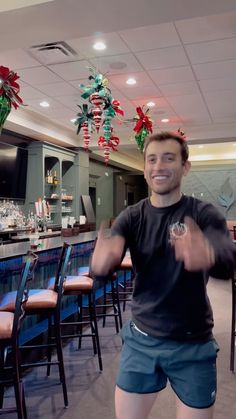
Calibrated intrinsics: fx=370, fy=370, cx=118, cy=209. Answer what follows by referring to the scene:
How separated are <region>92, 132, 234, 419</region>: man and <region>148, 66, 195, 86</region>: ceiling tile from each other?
3598mm

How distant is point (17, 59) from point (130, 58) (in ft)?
4.29

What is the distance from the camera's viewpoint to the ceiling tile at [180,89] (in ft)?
16.8

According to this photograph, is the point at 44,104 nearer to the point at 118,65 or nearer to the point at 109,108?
the point at 109,108

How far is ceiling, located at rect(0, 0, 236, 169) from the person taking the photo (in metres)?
2.91

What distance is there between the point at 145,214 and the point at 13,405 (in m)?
1.74

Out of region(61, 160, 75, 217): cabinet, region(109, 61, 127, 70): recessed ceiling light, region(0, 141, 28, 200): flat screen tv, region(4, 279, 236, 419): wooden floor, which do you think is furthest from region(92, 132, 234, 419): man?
region(61, 160, 75, 217): cabinet

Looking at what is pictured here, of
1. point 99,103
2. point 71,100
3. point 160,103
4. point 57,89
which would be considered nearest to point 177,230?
point 99,103

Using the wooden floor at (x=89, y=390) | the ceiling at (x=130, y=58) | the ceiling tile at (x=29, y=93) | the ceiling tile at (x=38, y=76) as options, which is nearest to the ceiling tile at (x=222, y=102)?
the ceiling at (x=130, y=58)

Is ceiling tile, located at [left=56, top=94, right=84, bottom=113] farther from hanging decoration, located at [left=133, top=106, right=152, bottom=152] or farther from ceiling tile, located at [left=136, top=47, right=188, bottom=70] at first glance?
ceiling tile, located at [left=136, top=47, right=188, bottom=70]

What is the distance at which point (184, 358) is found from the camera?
1227 millimetres

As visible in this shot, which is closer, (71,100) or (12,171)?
(71,100)

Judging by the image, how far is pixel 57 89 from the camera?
17.4 ft

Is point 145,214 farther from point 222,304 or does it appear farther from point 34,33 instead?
point 222,304

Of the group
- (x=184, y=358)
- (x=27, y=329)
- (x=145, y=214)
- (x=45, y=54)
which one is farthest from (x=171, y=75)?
(x=184, y=358)
